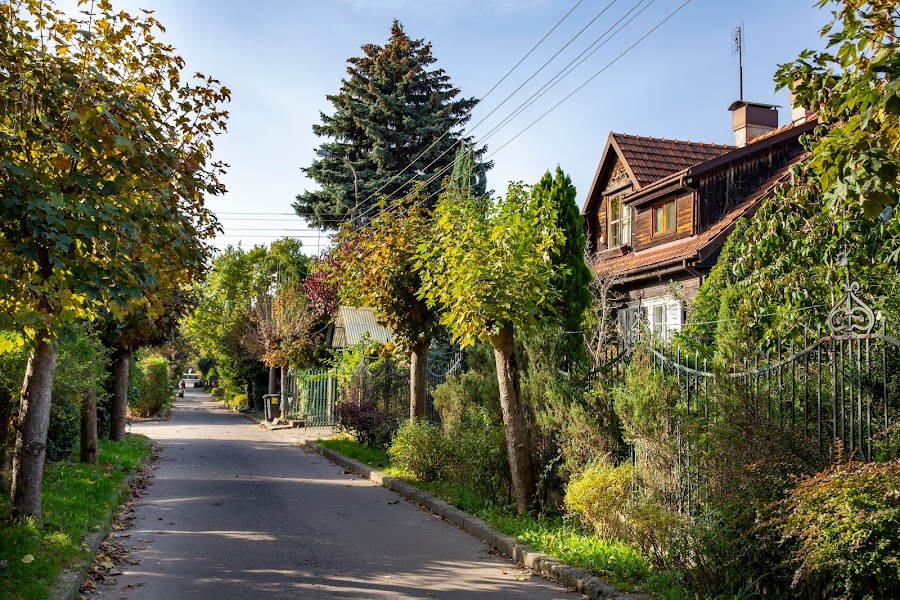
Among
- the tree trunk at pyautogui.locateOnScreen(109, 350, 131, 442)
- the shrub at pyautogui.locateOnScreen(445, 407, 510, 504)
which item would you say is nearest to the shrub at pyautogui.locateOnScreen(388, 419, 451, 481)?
the shrub at pyautogui.locateOnScreen(445, 407, 510, 504)

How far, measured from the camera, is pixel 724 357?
9.21 m

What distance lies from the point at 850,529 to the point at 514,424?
5.51m

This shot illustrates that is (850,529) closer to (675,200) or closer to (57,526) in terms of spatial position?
Answer: (57,526)

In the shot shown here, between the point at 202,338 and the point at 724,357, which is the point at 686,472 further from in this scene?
the point at 202,338

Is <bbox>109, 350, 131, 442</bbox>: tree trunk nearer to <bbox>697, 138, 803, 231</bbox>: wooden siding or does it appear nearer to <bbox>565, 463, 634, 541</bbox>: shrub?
<bbox>565, 463, 634, 541</bbox>: shrub

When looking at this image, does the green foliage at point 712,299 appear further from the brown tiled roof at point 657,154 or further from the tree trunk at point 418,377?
the brown tiled roof at point 657,154

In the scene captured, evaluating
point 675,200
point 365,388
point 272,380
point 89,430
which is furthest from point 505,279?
point 272,380

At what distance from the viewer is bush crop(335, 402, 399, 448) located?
1880 centimetres

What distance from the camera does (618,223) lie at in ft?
82.5

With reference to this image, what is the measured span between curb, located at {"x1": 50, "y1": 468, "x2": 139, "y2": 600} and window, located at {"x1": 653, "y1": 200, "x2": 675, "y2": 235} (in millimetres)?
15604

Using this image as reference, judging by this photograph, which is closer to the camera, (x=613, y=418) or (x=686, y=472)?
(x=686, y=472)

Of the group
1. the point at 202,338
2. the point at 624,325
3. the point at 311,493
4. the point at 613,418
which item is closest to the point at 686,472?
the point at 613,418

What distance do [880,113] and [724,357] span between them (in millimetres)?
3858

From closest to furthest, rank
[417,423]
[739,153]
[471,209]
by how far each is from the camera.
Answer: [471,209], [417,423], [739,153]
